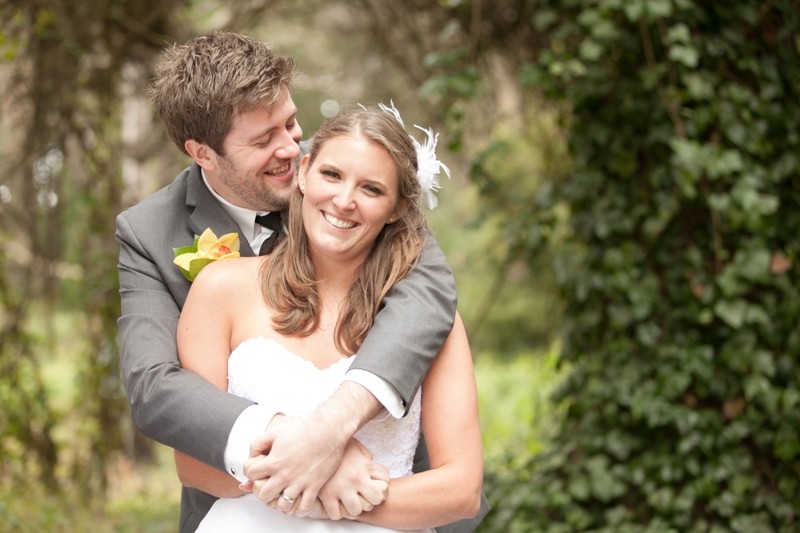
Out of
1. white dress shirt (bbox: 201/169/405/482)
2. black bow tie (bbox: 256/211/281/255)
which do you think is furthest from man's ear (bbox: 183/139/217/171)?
white dress shirt (bbox: 201/169/405/482)

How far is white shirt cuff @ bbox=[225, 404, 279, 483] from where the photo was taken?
199cm

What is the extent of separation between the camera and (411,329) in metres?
2.10

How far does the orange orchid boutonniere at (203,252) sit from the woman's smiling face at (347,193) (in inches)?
9.0

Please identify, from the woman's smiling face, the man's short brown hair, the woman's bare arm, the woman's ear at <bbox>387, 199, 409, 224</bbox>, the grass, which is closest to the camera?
the woman's bare arm

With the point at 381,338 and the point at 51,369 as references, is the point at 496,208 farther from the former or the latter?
the point at 51,369

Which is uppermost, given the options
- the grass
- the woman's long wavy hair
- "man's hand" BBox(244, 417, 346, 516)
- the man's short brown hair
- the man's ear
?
the man's short brown hair

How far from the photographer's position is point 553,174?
5.19m

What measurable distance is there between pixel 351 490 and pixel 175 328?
1.83 feet

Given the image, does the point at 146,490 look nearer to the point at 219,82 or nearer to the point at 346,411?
the point at 219,82

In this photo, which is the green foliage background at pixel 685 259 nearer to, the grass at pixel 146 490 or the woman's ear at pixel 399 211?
the grass at pixel 146 490

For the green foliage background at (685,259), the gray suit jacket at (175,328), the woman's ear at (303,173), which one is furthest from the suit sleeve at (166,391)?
the green foliage background at (685,259)

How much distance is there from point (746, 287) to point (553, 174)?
188cm

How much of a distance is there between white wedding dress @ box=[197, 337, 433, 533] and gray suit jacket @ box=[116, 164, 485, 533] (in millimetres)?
93

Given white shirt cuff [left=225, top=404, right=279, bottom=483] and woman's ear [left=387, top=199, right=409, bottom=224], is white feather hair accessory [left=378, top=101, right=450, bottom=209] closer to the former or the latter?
woman's ear [left=387, top=199, right=409, bottom=224]
